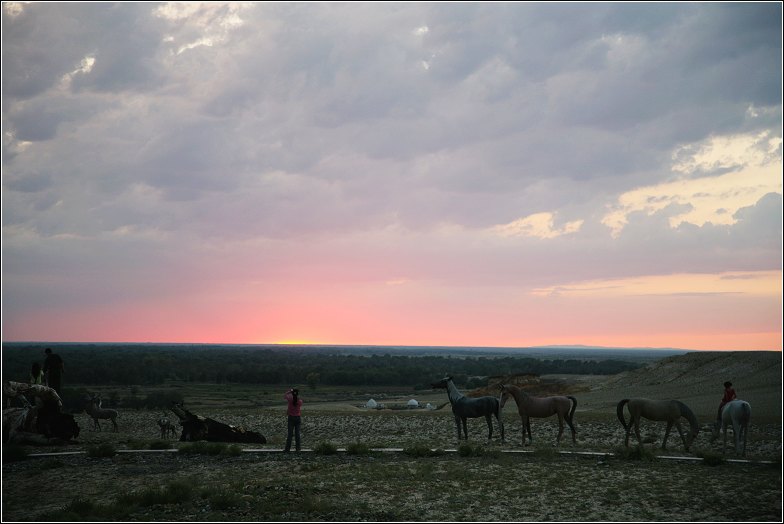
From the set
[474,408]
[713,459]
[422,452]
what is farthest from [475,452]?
[713,459]

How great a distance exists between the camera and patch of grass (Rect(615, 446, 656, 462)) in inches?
630

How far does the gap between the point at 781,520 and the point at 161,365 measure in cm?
12855

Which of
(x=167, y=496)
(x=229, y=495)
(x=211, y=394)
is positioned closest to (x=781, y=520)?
(x=229, y=495)

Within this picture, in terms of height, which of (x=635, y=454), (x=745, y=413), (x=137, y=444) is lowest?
(x=137, y=444)

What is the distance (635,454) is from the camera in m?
16.3

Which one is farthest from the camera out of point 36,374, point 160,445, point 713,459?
point 36,374

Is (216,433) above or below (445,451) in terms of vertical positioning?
below

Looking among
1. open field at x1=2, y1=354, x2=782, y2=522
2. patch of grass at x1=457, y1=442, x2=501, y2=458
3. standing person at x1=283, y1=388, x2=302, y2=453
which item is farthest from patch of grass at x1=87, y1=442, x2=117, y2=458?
patch of grass at x1=457, y1=442, x2=501, y2=458

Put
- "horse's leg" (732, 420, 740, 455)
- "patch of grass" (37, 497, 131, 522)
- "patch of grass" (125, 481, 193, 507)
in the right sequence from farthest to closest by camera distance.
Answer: "horse's leg" (732, 420, 740, 455) < "patch of grass" (125, 481, 193, 507) < "patch of grass" (37, 497, 131, 522)

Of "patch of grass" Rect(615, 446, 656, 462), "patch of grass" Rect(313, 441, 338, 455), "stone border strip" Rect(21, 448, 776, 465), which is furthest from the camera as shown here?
"patch of grass" Rect(313, 441, 338, 455)

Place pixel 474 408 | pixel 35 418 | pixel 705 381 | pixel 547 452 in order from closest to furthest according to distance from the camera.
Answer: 1. pixel 547 452
2. pixel 35 418
3. pixel 474 408
4. pixel 705 381

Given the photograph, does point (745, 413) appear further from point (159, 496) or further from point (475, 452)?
point (159, 496)

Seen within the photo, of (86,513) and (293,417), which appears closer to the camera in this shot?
(86,513)

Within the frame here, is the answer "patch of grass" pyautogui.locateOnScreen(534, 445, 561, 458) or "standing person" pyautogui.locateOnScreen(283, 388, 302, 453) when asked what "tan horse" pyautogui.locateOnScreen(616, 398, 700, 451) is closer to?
"patch of grass" pyautogui.locateOnScreen(534, 445, 561, 458)
